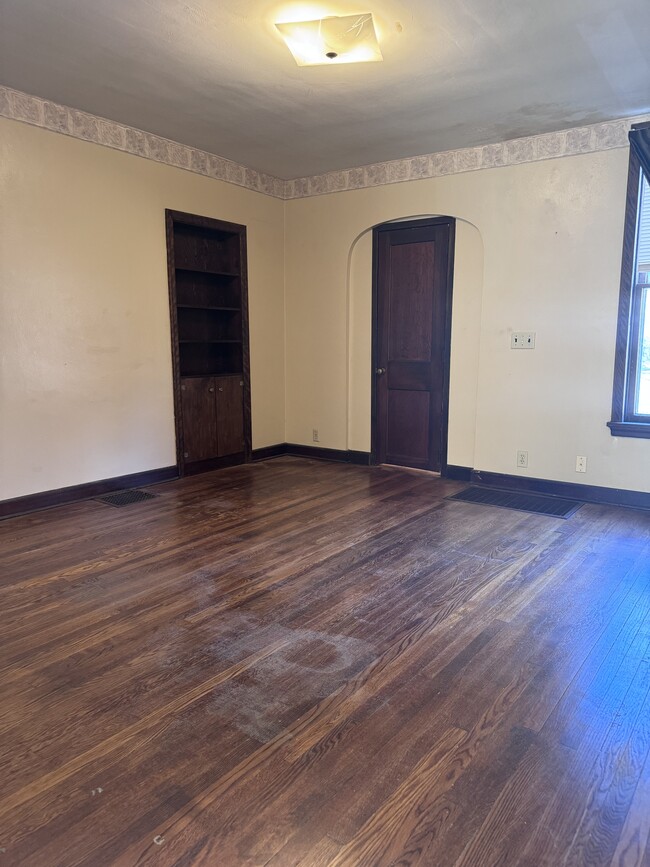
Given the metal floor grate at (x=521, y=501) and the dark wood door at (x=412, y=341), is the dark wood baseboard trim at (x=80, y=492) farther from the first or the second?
the metal floor grate at (x=521, y=501)

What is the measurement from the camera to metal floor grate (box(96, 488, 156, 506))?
173 inches

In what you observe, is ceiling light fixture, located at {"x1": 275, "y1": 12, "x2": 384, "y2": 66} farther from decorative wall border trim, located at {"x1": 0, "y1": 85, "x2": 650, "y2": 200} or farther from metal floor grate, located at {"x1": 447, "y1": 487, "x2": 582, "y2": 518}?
metal floor grate, located at {"x1": 447, "y1": 487, "x2": 582, "y2": 518}

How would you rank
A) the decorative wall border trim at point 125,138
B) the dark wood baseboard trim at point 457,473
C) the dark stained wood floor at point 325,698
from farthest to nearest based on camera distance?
the dark wood baseboard trim at point 457,473 < the decorative wall border trim at point 125,138 < the dark stained wood floor at point 325,698

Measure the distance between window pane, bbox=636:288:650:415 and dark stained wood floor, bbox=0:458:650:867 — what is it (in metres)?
1.19

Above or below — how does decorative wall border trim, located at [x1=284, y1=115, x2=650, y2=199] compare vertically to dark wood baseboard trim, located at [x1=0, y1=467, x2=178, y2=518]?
above

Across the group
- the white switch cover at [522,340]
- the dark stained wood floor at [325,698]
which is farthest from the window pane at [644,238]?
the dark stained wood floor at [325,698]

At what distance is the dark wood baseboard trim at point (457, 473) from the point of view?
511cm

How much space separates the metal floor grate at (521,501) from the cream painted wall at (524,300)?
0.68 ft

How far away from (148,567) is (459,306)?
3328mm

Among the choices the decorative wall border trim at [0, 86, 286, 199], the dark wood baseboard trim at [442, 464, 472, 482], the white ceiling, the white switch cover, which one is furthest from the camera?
the dark wood baseboard trim at [442, 464, 472, 482]

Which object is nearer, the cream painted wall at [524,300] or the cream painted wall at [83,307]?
the cream painted wall at [83,307]

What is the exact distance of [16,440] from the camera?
400cm

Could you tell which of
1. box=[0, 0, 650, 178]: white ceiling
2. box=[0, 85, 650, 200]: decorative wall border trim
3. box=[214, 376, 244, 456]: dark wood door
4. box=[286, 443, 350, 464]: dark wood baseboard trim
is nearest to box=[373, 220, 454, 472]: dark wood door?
box=[286, 443, 350, 464]: dark wood baseboard trim

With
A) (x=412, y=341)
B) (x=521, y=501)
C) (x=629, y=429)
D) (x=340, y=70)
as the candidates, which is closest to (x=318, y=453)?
(x=412, y=341)
